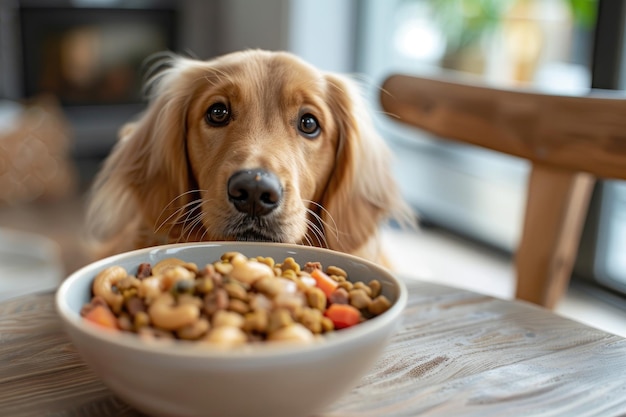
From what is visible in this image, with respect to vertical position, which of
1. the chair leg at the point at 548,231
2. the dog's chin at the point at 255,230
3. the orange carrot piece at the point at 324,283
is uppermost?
the orange carrot piece at the point at 324,283

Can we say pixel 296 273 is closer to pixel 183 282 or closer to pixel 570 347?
pixel 183 282

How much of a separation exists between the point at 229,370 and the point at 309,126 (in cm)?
85

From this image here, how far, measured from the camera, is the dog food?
0.68 meters

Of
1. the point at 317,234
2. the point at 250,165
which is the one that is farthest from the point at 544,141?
the point at 250,165

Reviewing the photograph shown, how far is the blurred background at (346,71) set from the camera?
299 cm

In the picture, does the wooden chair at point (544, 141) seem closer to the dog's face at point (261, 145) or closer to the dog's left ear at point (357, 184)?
the dog's left ear at point (357, 184)

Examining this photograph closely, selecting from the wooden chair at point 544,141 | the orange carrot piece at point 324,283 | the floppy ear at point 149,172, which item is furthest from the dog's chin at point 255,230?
the wooden chair at point 544,141

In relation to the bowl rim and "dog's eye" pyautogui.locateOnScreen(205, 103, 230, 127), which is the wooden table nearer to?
the bowl rim

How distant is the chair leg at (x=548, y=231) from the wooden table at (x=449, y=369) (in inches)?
18.4

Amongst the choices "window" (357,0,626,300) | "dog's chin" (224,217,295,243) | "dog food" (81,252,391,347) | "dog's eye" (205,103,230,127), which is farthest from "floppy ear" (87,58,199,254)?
"window" (357,0,626,300)

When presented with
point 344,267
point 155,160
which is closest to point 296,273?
point 344,267

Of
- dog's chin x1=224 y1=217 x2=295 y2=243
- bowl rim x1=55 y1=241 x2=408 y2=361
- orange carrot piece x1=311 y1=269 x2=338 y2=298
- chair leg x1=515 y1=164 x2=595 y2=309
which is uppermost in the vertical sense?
bowl rim x1=55 y1=241 x2=408 y2=361

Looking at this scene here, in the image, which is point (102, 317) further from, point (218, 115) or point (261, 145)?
point (218, 115)

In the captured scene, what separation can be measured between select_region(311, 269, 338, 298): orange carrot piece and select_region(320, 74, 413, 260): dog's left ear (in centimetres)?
56
